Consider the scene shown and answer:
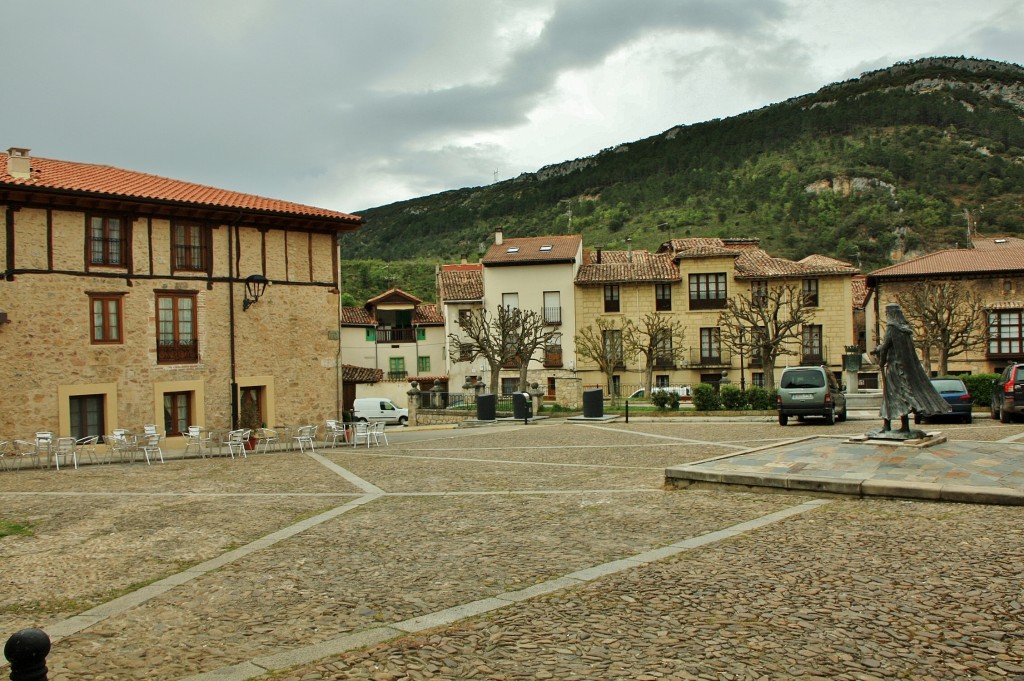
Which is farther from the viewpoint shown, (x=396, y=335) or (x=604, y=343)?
(x=396, y=335)

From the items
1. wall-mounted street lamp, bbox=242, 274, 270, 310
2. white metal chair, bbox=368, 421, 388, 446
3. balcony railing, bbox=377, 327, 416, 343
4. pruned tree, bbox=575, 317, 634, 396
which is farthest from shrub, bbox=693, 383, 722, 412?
balcony railing, bbox=377, 327, 416, 343

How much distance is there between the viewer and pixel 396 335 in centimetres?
5231

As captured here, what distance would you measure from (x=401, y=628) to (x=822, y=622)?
9.47 ft

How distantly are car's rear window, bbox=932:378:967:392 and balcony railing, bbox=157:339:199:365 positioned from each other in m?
20.8

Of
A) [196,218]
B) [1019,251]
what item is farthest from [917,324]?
[196,218]

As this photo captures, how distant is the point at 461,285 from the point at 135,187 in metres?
28.0

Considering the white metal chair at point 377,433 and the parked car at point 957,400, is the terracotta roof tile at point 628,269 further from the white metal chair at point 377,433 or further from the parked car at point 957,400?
the white metal chair at point 377,433

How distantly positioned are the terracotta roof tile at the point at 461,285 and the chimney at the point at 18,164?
28411 millimetres

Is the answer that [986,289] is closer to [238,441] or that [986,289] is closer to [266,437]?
Answer: [266,437]

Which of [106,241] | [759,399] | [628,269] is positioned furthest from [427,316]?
[106,241]

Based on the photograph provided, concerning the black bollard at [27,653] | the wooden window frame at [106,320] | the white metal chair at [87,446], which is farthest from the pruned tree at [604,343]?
the black bollard at [27,653]

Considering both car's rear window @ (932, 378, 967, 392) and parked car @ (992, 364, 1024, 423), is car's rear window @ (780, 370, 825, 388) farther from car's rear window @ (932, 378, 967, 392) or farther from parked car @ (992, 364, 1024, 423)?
parked car @ (992, 364, 1024, 423)

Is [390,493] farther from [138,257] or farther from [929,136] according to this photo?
[929,136]

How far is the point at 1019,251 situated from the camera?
4331 centimetres
